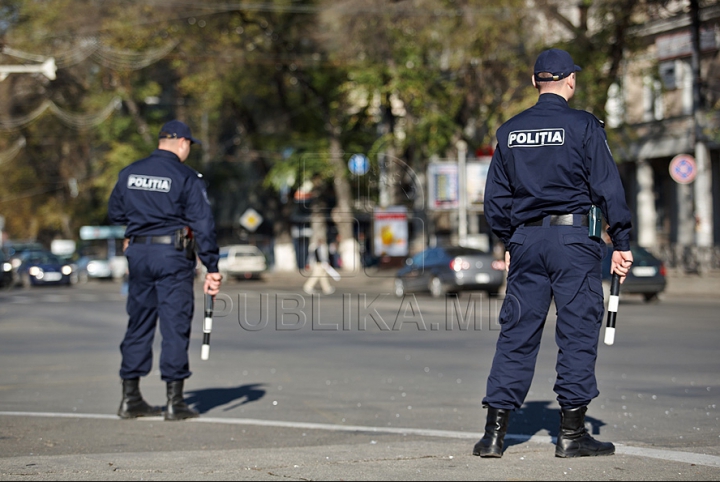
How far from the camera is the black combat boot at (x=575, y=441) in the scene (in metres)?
5.23

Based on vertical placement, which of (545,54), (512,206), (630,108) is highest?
(630,108)

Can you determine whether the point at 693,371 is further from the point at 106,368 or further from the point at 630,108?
the point at 630,108

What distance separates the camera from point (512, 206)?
18.2ft

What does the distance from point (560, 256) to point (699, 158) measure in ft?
85.2

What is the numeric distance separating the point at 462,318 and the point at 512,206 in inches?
535

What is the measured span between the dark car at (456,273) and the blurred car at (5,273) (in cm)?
1882

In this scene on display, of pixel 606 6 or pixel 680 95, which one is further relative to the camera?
pixel 680 95

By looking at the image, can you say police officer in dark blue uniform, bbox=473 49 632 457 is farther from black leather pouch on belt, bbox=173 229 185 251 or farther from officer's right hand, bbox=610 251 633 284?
black leather pouch on belt, bbox=173 229 185 251

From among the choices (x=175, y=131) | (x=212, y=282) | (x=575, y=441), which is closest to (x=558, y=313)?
(x=575, y=441)

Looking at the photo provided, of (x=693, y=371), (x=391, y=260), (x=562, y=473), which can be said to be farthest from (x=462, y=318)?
Result: (x=391, y=260)

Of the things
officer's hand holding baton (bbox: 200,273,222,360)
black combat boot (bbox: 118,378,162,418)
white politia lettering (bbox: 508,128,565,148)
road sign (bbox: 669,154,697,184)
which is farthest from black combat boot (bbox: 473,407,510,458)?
road sign (bbox: 669,154,697,184)

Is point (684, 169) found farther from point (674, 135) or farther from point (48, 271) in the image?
point (48, 271)

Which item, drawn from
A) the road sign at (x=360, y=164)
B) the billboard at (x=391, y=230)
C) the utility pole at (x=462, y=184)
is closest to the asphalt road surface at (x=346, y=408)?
the utility pole at (x=462, y=184)

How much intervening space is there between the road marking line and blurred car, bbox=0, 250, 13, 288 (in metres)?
33.2
